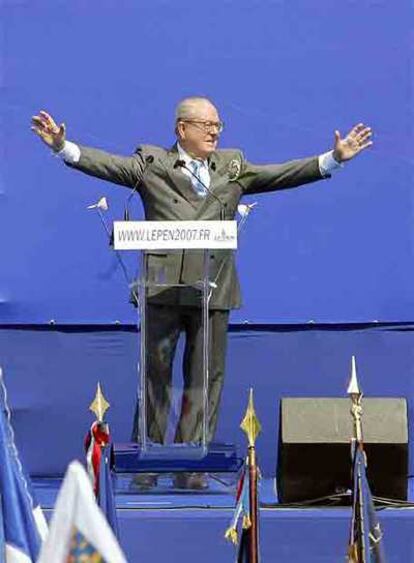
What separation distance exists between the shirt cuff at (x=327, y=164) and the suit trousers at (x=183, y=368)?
0.59 meters

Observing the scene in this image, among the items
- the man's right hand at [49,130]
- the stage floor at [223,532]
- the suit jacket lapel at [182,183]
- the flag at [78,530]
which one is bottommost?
the stage floor at [223,532]

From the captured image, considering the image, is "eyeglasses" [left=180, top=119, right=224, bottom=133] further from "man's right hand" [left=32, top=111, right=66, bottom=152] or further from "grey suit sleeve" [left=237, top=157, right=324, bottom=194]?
"man's right hand" [left=32, top=111, right=66, bottom=152]

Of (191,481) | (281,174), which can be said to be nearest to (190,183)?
(281,174)

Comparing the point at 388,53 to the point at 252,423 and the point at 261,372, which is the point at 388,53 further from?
the point at 252,423

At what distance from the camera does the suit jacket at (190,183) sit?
493cm

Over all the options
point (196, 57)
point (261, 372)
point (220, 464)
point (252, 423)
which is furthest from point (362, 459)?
point (196, 57)

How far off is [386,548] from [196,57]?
2410 millimetres

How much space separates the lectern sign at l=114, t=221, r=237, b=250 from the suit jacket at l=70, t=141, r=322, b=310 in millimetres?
399

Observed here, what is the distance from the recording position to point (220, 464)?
179 inches

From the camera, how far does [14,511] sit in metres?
2.85

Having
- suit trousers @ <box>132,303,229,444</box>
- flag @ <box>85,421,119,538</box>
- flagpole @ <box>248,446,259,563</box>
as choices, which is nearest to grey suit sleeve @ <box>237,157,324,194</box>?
suit trousers @ <box>132,303,229,444</box>

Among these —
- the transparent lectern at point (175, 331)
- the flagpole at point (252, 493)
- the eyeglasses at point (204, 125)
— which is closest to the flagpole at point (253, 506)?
the flagpole at point (252, 493)

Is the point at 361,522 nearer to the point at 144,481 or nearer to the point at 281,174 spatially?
the point at 144,481

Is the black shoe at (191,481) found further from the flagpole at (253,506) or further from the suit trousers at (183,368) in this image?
the flagpole at (253,506)
